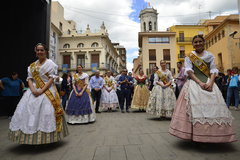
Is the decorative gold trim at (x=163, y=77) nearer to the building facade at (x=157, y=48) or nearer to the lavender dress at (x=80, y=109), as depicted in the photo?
the lavender dress at (x=80, y=109)

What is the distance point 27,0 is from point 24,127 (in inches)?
224

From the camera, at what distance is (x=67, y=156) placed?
2.46 metres

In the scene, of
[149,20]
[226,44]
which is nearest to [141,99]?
[226,44]

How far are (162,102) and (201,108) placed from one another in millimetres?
2793

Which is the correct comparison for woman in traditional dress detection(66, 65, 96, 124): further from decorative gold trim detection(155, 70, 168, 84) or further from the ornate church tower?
the ornate church tower

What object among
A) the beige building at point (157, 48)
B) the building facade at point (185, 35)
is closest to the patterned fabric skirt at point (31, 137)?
the beige building at point (157, 48)

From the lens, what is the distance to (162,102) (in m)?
5.34

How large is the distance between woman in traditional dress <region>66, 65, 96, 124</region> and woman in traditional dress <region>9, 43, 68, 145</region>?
2.00 m

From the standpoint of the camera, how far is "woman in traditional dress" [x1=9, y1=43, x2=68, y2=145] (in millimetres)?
2670

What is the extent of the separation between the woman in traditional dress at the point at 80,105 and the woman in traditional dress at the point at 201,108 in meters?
2.96

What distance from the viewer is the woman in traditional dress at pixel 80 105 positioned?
199 inches

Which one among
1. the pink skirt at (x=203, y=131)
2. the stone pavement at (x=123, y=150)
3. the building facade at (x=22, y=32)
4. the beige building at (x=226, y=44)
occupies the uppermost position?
the beige building at (x=226, y=44)

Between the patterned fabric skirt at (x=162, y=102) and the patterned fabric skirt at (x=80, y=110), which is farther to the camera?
the patterned fabric skirt at (x=162, y=102)

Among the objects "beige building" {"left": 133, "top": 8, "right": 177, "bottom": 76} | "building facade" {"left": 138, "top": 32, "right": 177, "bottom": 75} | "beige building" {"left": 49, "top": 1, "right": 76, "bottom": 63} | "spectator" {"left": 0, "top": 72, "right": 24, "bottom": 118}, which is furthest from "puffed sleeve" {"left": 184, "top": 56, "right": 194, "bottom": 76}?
"building facade" {"left": 138, "top": 32, "right": 177, "bottom": 75}
